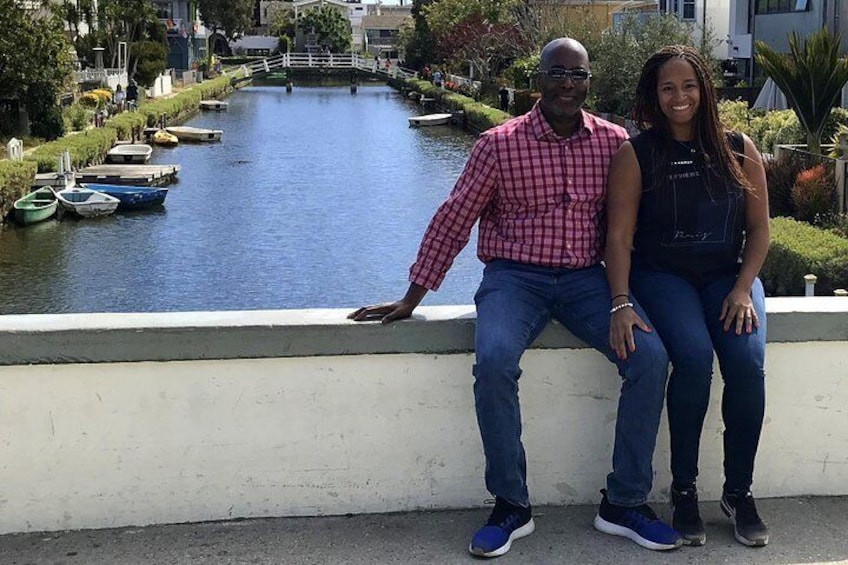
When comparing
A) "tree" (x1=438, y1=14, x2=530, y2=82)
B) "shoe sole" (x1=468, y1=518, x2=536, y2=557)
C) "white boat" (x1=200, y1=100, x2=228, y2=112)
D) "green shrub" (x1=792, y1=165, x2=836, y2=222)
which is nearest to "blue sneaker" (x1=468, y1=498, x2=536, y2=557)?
"shoe sole" (x1=468, y1=518, x2=536, y2=557)

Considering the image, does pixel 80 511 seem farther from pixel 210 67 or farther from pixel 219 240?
pixel 210 67

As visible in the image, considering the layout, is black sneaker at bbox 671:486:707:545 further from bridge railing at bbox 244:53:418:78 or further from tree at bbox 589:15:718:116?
bridge railing at bbox 244:53:418:78

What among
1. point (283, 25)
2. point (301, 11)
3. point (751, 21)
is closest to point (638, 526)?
point (751, 21)

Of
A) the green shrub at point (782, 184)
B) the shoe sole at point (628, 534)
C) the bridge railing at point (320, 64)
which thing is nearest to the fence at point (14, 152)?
the green shrub at point (782, 184)

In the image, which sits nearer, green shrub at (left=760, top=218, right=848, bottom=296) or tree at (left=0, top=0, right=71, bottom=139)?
green shrub at (left=760, top=218, right=848, bottom=296)

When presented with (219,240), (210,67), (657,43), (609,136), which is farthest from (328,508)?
(210,67)

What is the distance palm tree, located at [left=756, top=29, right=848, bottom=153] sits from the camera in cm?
1694

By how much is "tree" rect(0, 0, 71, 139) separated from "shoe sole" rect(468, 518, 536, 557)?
28.2 metres

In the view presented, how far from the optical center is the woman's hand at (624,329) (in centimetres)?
331

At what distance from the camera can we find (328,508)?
364 cm

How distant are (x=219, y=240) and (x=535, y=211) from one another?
63.8ft

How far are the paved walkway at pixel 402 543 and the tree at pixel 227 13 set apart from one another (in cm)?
8481

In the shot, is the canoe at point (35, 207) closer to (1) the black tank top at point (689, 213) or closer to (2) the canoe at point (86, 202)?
(2) the canoe at point (86, 202)

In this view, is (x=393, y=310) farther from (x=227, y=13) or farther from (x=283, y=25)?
(x=283, y=25)
